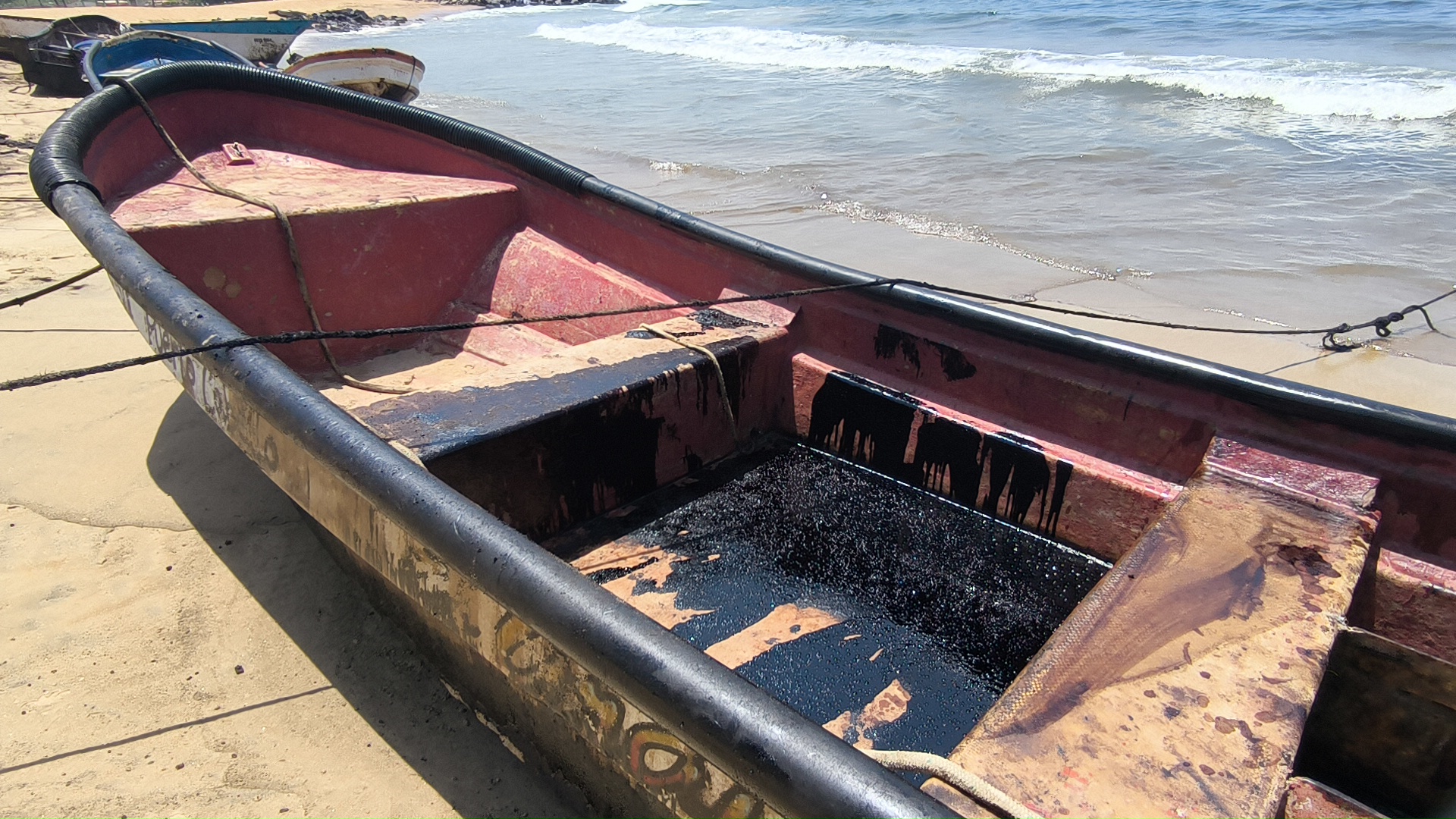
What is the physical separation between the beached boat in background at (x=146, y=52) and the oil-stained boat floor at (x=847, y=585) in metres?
7.15

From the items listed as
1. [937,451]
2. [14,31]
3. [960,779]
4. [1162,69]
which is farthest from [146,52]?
[1162,69]

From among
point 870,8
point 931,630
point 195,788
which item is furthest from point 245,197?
point 870,8

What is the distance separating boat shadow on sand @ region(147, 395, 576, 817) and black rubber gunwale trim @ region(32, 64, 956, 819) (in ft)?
2.51

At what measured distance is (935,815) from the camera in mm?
870

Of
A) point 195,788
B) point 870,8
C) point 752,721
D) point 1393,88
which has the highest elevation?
point 870,8

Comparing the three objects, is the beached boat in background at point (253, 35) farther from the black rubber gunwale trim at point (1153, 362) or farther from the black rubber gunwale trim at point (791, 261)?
the black rubber gunwale trim at point (1153, 362)

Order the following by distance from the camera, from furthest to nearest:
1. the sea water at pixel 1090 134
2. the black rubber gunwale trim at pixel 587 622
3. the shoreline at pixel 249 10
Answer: the shoreline at pixel 249 10 < the sea water at pixel 1090 134 < the black rubber gunwale trim at pixel 587 622

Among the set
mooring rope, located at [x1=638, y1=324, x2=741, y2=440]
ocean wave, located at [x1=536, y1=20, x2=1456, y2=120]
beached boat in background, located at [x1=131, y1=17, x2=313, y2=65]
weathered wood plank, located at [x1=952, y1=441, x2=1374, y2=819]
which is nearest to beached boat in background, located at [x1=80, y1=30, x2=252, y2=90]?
beached boat in background, located at [x1=131, y1=17, x2=313, y2=65]

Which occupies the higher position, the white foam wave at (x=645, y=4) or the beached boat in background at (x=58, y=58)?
the white foam wave at (x=645, y=4)

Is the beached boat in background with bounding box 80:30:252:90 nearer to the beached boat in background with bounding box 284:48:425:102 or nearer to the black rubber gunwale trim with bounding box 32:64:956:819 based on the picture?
the beached boat in background with bounding box 284:48:425:102

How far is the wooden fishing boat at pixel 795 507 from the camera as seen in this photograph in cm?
125

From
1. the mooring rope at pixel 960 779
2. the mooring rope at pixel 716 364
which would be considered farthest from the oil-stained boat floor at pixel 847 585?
the mooring rope at pixel 960 779

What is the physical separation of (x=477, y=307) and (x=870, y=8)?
2368cm

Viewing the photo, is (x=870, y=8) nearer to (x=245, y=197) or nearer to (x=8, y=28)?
(x=8, y=28)
